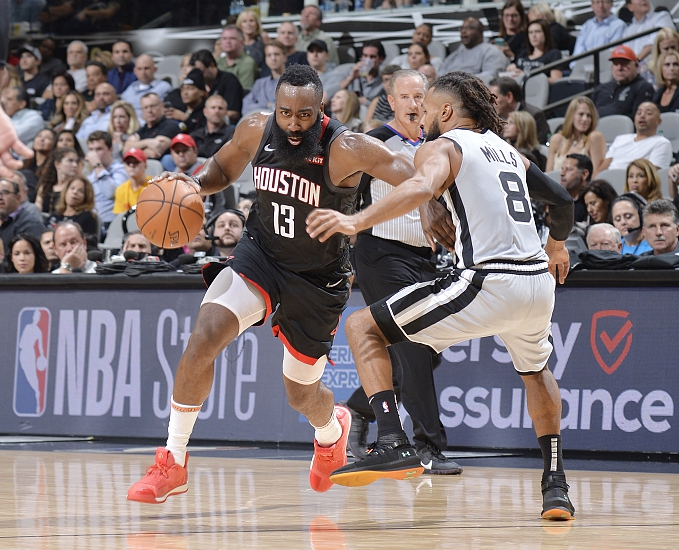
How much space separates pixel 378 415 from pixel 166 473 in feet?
3.40

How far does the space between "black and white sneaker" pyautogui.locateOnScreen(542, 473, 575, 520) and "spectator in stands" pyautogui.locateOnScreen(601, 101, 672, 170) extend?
6.09 metres

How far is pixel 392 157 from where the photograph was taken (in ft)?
15.8

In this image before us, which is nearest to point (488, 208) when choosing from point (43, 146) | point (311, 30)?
point (43, 146)

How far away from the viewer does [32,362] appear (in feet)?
28.2

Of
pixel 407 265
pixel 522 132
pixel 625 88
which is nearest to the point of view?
pixel 407 265

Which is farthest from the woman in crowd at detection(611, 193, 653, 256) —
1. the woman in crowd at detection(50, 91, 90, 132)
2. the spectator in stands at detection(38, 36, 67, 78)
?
the spectator in stands at detection(38, 36, 67, 78)

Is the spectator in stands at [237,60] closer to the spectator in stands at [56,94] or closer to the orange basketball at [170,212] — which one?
the spectator in stands at [56,94]

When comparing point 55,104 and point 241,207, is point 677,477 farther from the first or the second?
point 55,104

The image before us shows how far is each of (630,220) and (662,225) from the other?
0.72 meters

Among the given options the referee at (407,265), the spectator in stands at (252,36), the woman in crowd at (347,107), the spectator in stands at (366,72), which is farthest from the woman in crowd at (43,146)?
the referee at (407,265)

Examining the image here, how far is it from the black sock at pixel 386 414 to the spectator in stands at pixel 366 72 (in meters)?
8.83

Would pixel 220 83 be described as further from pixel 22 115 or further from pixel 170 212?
pixel 170 212

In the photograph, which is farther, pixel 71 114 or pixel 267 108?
pixel 71 114

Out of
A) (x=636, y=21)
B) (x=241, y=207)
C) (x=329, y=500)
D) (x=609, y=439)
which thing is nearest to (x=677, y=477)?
(x=609, y=439)
